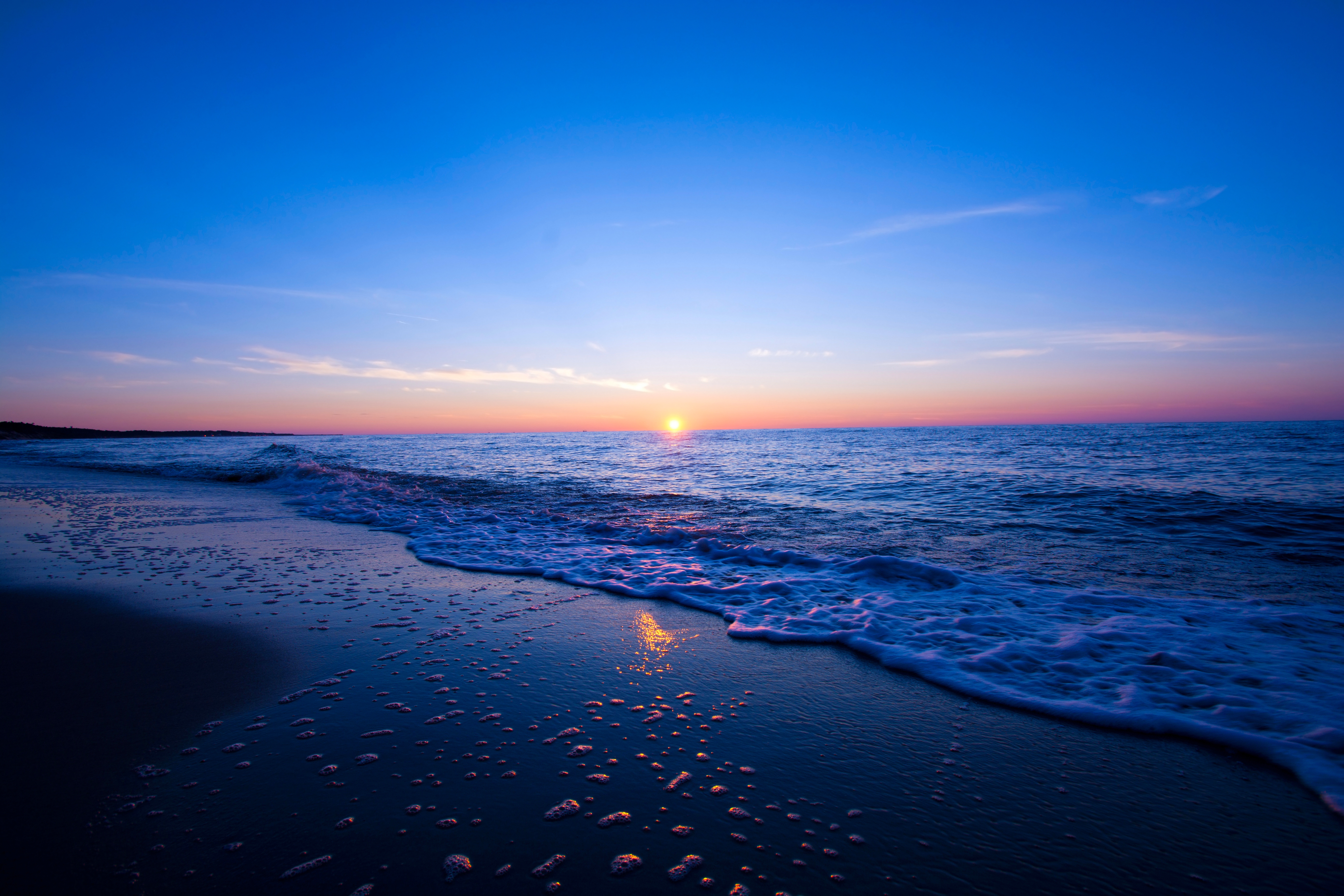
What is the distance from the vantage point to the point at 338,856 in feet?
7.38

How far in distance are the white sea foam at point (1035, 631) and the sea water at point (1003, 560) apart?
2 cm

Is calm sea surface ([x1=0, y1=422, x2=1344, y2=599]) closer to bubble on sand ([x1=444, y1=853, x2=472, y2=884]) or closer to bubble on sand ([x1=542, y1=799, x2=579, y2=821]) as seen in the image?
bubble on sand ([x1=542, y1=799, x2=579, y2=821])

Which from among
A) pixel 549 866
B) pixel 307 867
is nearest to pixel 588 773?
pixel 549 866

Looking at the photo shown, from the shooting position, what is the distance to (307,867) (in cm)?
219

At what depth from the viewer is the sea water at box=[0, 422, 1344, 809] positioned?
4.08m

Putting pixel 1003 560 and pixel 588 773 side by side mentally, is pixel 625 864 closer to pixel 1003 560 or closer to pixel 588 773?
pixel 588 773

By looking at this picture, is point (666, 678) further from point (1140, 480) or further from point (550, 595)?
point (1140, 480)

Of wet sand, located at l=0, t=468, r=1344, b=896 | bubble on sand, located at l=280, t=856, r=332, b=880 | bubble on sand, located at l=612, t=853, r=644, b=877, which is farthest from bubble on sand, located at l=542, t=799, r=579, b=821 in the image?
bubble on sand, located at l=280, t=856, r=332, b=880

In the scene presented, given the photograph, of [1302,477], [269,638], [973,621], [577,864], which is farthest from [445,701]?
[1302,477]

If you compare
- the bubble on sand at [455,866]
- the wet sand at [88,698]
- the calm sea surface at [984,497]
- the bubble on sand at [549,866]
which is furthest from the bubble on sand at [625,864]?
the calm sea surface at [984,497]

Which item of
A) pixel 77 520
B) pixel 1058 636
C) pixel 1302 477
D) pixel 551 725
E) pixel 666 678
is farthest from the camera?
pixel 1302 477

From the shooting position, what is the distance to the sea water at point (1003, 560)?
4.08 metres

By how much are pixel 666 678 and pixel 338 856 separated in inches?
88.3

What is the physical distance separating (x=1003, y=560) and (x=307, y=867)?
27.5 feet
